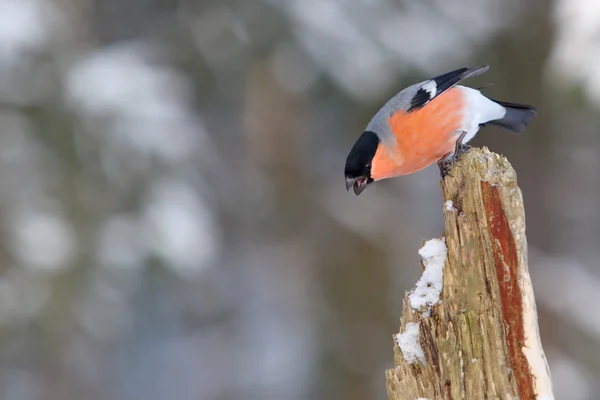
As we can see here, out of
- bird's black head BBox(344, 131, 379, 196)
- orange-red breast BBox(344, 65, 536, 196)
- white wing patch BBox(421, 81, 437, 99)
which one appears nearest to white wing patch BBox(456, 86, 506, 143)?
orange-red breast BBox(344, 65, 536, 196)

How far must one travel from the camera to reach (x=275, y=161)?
765cm

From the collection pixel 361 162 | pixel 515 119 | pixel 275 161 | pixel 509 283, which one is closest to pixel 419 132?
pixel 361 162

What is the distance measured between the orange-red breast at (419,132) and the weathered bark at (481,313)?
706 millimetres

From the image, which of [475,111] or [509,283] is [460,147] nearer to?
[475,111]

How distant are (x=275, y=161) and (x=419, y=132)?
4.65 metres

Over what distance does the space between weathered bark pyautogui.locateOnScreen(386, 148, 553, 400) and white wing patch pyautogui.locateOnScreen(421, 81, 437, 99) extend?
945 mm

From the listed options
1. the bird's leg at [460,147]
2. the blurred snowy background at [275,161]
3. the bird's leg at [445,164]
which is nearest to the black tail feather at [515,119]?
the bird's leg at [460,147]

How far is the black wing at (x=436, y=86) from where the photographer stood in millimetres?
3168

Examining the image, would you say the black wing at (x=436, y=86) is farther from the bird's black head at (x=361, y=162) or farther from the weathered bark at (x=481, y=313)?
the weathered bark at (x=481, y=313)

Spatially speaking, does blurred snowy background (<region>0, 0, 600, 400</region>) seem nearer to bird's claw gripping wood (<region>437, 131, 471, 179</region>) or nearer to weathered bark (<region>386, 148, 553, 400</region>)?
bird's claw gripping wood (<region>437, 131, 471, 179</region>)

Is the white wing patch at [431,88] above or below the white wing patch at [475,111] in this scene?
above

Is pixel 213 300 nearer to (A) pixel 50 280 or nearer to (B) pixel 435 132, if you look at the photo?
(A) pixel 50 280

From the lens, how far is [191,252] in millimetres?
6621

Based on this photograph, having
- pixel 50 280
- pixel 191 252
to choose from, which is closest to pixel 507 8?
pixel 191 252
